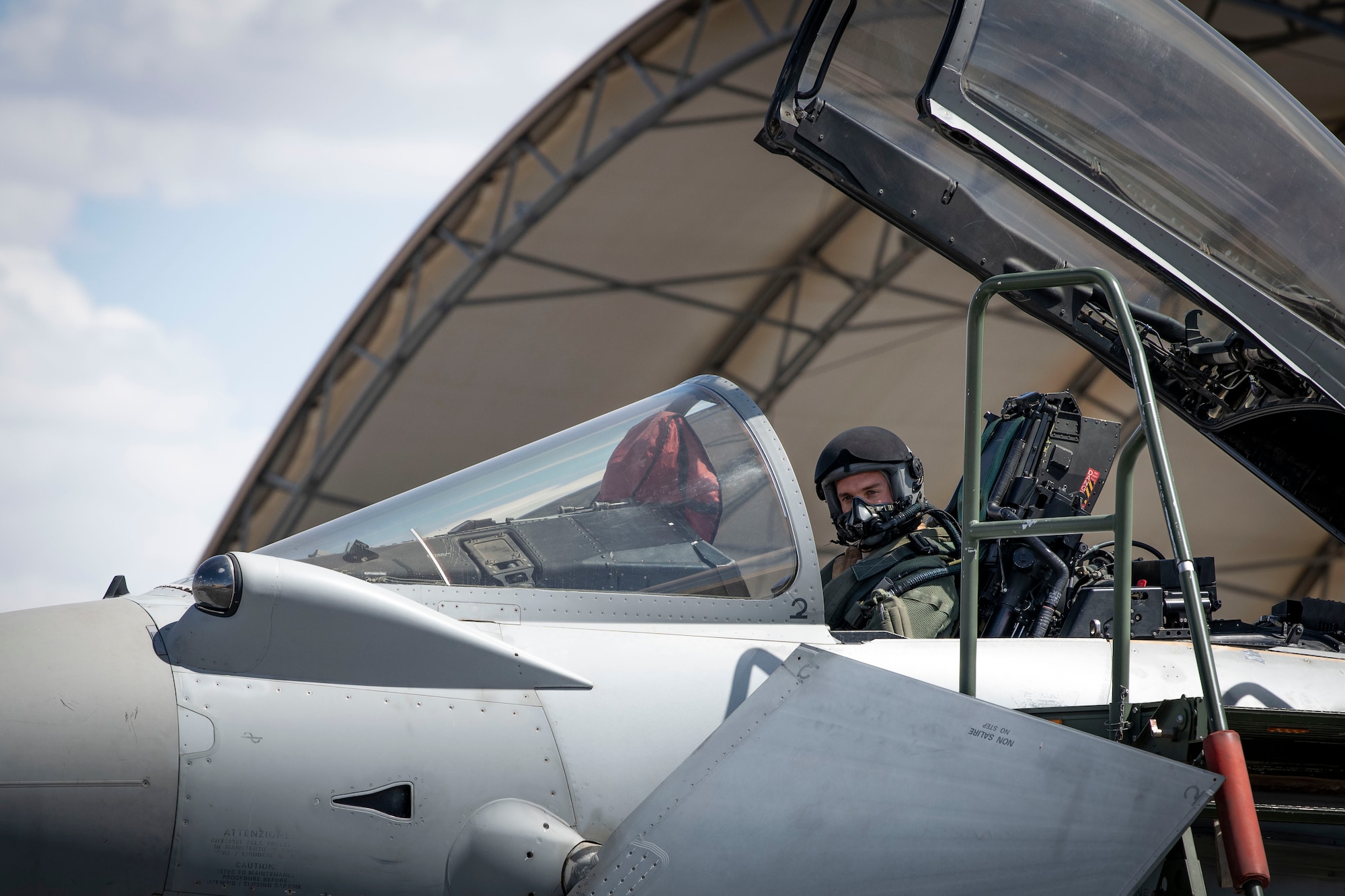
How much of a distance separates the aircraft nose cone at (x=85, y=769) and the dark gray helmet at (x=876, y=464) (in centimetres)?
234

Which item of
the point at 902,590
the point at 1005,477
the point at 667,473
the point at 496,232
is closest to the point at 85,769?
the point at 667,473

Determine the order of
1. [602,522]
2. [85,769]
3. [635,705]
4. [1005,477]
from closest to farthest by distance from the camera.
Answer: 1. [85,769]
2. [635,705]
3. [602,522]
4. [1005,477]

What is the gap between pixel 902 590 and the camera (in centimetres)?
359

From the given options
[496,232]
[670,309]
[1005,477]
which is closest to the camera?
[1005,477]

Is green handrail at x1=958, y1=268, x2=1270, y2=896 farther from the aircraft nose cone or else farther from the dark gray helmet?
the aircraft nose cone

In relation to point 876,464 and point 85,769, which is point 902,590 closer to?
point 876,464

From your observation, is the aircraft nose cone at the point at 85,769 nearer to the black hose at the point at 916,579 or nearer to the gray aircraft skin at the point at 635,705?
the gray aircraft skin at the point at 635,705

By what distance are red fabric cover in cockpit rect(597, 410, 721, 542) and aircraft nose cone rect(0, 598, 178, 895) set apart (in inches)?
48.1

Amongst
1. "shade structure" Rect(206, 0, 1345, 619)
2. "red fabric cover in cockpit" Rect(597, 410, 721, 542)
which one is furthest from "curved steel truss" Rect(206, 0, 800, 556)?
"red fabric cover in cockpit" Rect(597, 410, 721, 542)

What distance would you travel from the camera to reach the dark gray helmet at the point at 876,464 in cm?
404

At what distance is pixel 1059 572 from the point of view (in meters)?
3.80

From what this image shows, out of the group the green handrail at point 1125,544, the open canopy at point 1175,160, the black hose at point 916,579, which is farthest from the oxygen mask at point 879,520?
the green handrail at point 1125,544

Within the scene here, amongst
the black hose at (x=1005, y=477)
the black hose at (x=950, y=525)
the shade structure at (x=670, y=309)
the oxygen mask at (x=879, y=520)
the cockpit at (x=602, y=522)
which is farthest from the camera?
the shade structure at (x=670, y=309)

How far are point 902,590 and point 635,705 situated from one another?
1.29m
